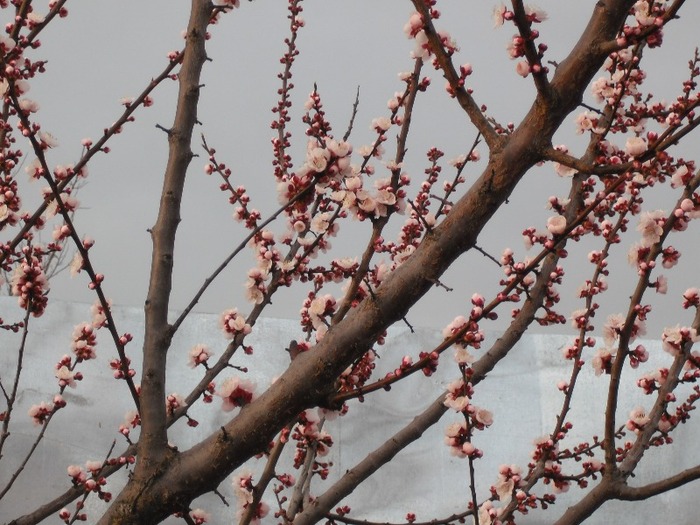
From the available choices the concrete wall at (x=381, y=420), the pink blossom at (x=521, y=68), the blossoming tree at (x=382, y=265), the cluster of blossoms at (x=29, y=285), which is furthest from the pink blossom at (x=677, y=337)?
the concrete wall at (x=381, y=420)

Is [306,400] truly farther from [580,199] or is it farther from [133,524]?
[580,199]

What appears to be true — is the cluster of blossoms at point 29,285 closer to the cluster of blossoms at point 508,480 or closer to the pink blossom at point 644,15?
the cluster of blossoms at point 508,480

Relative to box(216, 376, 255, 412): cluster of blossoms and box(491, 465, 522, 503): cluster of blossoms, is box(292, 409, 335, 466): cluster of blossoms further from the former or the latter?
box(491, 465, 522, 503): cluster of blossoms

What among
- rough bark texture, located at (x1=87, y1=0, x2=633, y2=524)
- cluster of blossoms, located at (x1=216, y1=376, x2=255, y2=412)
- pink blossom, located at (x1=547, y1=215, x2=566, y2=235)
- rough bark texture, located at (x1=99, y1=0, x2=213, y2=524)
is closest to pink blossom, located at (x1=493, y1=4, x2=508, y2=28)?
rough bark texture, located at (x1=87, y1=0, x2=633, y2=524)

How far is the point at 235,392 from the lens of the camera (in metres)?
1.25

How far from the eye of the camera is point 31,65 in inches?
70.9

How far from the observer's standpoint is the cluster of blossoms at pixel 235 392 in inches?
48.9

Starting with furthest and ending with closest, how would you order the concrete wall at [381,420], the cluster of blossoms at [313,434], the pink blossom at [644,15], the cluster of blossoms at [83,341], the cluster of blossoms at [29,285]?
the concrete wall at [381,420] < the cluster of blossoms at [83,341] < the cluster of blossoms at [29,285] < the cluster of blossoms at [313,434] < the pink blossom at [644,15]

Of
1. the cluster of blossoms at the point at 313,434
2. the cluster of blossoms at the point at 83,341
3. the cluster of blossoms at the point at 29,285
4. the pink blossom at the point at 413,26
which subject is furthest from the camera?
the cluster of blossoms at the point at 83,341

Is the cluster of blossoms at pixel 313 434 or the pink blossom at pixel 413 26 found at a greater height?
the pink blossom at pixel 413 26

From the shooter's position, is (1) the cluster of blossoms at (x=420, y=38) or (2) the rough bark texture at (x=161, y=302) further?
(1) the cluster of blossoms at (x=420, y=38)

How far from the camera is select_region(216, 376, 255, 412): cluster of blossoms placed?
48.9 inches

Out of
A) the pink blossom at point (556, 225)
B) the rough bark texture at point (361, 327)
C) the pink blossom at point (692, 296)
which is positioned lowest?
the rough bark texture at point (361, 327)

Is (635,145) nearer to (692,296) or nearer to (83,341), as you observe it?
(692,296)
